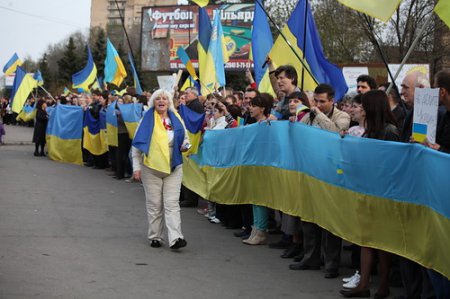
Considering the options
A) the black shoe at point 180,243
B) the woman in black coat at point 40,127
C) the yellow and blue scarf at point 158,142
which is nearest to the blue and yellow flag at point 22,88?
the woman in black coat at point 40,127

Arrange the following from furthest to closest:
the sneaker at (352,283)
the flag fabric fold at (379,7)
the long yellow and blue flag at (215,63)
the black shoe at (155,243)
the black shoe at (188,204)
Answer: the long yellow and blue flag at (215,63) → the black shoe at (188,204) → the black shoe at (155,243) → the sneaker at (352,283) → the flag fabric fold at (379,7)

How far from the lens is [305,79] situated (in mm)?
11016

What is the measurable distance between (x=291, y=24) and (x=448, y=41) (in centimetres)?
2454

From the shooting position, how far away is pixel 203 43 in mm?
16062

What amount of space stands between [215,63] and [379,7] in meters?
8.39

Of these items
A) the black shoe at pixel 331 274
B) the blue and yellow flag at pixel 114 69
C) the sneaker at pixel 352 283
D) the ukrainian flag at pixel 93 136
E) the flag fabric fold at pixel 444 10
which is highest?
the flag fabric fold at pixel 444 10

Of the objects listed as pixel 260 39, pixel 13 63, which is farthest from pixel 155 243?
pixel 13 63

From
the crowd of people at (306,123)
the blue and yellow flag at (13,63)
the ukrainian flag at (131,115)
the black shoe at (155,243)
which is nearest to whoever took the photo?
the crowd of people at (306,123)

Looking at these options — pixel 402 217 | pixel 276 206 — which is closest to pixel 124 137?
pixel 276 206

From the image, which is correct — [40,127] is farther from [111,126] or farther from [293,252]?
[293,252]

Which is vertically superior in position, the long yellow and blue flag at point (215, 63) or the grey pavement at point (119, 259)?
the long yellow and blue flag at point (215, 63)

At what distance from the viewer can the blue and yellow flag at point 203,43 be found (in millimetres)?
15482

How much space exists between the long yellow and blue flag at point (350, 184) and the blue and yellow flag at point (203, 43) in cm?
430

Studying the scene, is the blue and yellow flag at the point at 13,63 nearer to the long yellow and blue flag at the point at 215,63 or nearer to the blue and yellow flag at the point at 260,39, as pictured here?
the long yellow and blue flag at the point at 215,63
